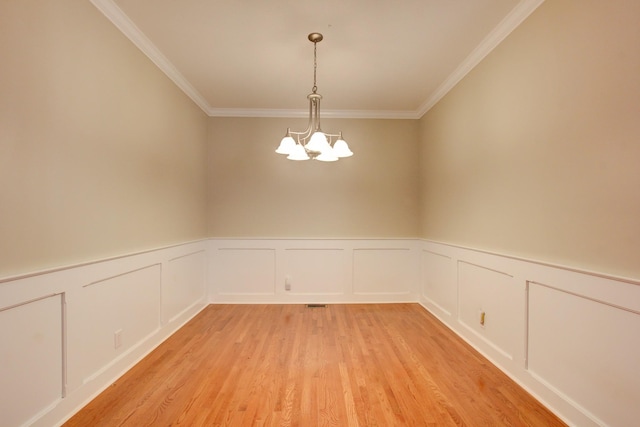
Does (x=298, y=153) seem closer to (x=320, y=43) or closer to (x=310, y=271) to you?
(x=320, y=43)

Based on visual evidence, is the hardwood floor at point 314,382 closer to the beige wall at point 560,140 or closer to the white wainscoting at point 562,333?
the white wainscoting at point 562,333

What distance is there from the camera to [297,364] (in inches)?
105

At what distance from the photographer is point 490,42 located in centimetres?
271

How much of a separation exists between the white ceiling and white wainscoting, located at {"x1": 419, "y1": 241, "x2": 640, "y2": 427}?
196 centimetres

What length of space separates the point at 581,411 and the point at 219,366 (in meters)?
2.55

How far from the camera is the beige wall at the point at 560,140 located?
1.61 m

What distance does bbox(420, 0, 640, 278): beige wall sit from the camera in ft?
5.30

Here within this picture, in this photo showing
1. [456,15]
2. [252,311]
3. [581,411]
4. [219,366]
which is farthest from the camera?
[252,311]

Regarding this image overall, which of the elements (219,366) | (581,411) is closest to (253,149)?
(219,366)

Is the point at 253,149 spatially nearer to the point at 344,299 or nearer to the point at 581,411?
the point at 344,299

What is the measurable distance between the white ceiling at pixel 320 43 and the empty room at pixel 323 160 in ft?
0.08

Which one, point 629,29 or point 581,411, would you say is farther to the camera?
point 581,411

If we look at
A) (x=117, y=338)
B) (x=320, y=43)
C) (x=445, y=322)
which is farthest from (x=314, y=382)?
(x=320, y=43)

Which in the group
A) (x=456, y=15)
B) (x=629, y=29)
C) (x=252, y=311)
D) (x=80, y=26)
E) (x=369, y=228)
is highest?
(x=456, y=15)
